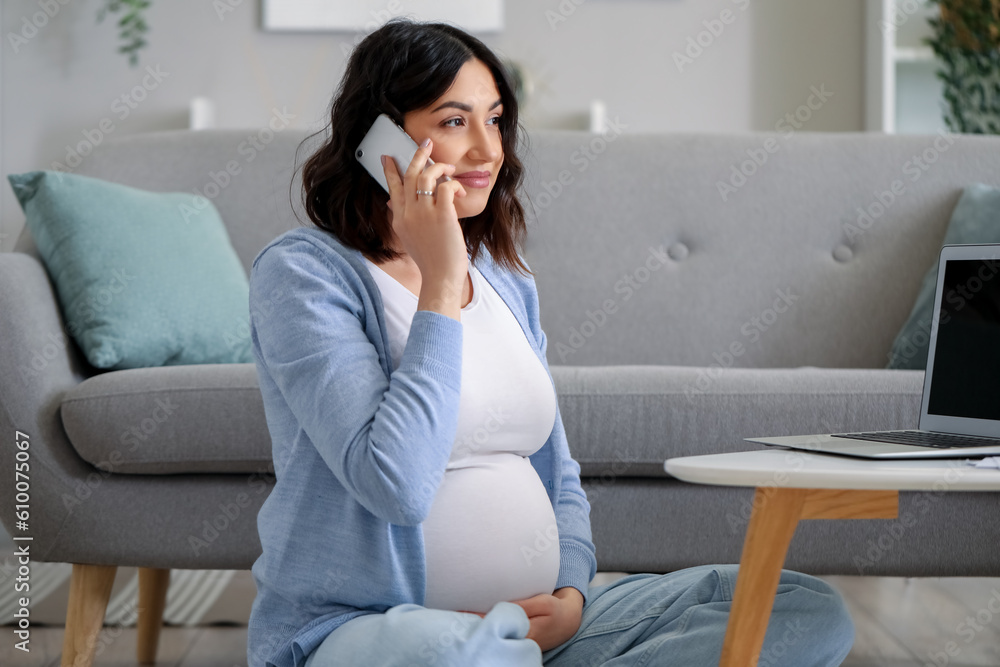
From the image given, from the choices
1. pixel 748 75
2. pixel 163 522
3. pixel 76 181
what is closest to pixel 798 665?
pixel 163 522

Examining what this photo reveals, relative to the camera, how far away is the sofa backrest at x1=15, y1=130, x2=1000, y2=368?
78.7 inches

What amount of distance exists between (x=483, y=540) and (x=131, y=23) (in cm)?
258

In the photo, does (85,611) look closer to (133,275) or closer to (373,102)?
(133,275)

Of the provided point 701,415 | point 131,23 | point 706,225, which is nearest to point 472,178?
point 701,415

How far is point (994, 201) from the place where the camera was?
6.19ft

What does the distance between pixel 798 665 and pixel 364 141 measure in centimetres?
69

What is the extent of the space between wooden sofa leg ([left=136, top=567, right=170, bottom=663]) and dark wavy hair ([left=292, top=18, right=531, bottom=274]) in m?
0.88

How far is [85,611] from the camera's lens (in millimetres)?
1436

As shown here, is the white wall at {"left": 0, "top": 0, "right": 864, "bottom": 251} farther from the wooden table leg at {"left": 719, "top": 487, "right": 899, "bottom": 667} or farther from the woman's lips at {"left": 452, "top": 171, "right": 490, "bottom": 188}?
the wooden table leg at {"left": 719, "top": 487, "right": 899, "bottom": 667}

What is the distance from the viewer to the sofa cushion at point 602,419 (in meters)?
1.44

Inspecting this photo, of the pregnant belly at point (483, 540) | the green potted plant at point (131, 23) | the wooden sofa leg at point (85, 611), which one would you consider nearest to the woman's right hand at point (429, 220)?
the pregnant belly at point (483, 540)

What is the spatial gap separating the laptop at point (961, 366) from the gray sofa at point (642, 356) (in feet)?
1.74

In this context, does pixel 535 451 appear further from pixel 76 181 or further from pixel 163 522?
pixel 76 181

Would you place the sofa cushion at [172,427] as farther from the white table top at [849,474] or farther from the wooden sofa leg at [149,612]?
the white table top at [849,474]
